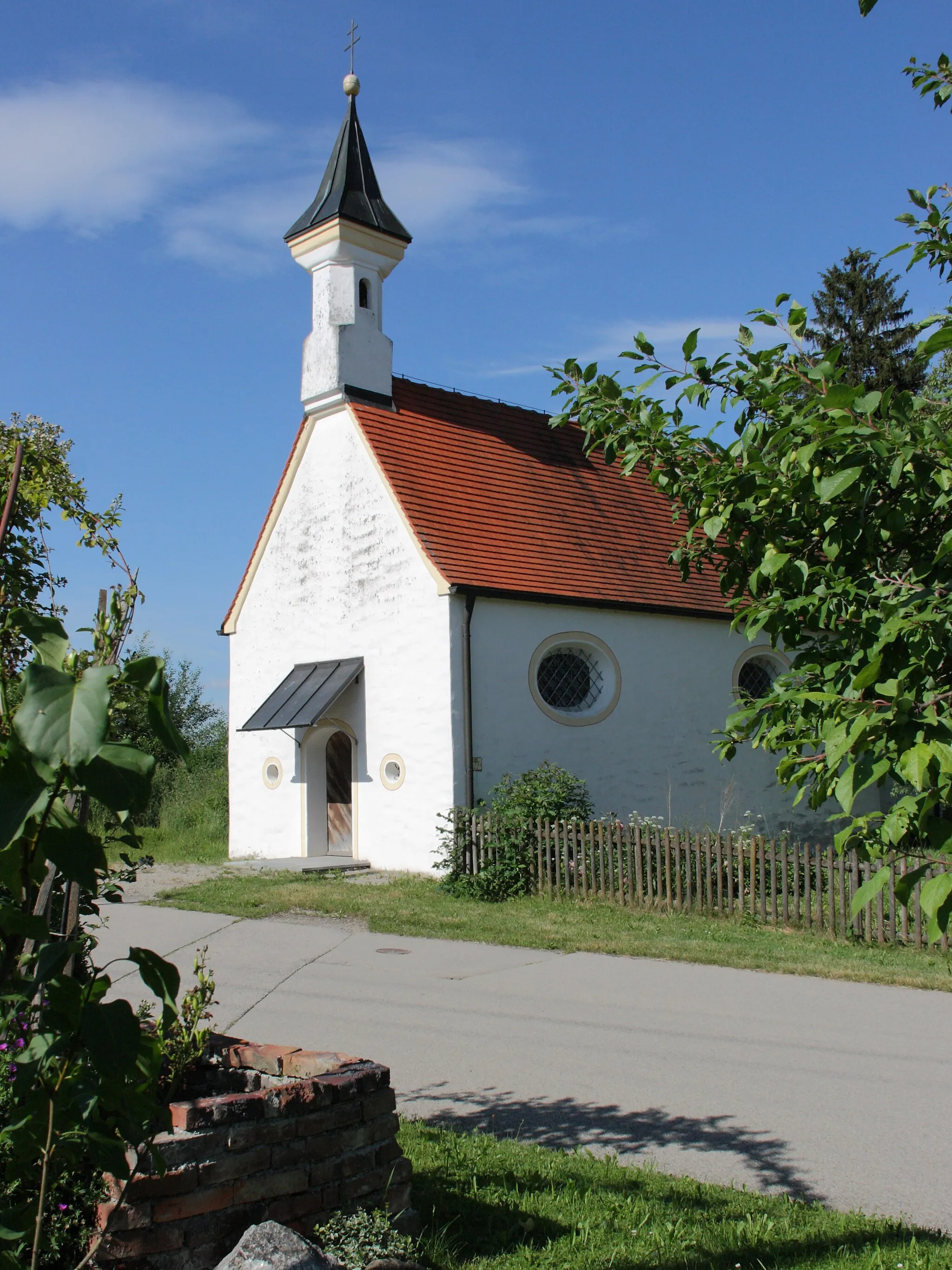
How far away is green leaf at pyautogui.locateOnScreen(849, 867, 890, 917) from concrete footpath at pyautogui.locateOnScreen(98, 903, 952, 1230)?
112 inches

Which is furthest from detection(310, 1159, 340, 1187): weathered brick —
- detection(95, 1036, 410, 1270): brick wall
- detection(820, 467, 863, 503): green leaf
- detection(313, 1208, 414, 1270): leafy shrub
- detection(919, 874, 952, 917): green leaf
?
detection(820, 467, 863, 503): green leaf

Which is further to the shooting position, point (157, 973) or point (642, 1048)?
point (642, 1048)

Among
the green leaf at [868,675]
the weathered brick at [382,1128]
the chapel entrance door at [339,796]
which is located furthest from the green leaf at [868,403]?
the chapel entrance door at [339,796]

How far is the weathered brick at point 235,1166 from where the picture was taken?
3381 millimetres

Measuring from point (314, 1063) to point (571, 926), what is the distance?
8.42 m

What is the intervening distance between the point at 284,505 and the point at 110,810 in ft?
60.9

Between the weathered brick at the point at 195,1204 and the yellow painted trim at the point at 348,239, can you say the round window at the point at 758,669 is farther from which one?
the weathered brick at the point at 195,1204

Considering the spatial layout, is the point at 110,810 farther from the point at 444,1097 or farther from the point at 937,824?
the point at 444,1097

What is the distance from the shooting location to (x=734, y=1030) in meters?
7.54

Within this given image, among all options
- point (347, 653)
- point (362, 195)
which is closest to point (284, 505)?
point (347, 653)

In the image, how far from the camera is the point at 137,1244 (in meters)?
3.24

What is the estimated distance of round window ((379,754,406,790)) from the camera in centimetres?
1712

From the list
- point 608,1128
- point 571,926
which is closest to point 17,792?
point 608,1128

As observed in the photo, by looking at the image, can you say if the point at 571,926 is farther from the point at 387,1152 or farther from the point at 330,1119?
the point at 330,1119
